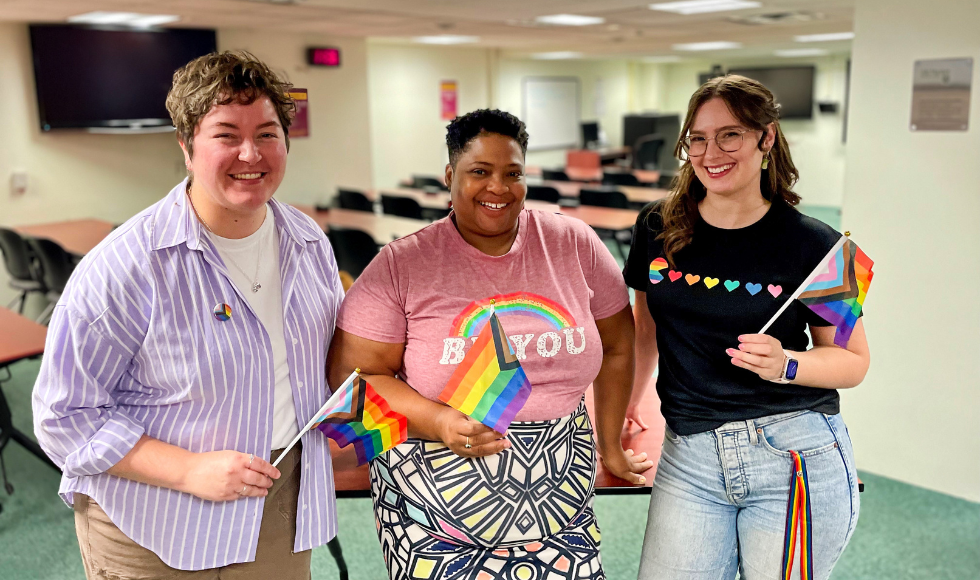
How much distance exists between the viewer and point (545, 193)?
759cm

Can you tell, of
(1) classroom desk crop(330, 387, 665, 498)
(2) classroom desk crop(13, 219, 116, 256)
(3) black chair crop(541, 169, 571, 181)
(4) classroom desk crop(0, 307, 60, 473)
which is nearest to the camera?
(1) classroom desk crop(330, 387, 665, 498)

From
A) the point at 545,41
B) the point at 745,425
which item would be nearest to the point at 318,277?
the point at 745,425

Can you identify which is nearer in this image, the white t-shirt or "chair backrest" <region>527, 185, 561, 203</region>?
the white t-shirt

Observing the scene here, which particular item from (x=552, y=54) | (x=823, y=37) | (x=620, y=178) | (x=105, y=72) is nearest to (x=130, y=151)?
(x=105, y=72)

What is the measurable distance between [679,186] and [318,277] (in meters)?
0.83

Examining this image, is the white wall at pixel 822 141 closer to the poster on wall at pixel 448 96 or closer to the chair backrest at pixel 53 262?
the poster on wall at pixel 448 96

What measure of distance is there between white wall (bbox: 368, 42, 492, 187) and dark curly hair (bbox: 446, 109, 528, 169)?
8.12 meters

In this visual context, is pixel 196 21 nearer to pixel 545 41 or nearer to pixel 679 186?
pixel 545 41

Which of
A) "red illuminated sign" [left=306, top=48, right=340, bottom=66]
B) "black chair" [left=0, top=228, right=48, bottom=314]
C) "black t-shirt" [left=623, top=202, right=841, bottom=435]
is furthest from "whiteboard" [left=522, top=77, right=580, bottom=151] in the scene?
"black t-shirt" [left=623, top=202, right=841, bottom=435]

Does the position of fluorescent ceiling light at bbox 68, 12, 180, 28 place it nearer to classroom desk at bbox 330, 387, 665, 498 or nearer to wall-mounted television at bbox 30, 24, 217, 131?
wall-mounted television at bbox 30, 24, 217, 131

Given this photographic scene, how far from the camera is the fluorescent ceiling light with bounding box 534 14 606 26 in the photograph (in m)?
6.53

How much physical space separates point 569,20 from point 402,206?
2234mm

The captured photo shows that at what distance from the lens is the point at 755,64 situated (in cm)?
1392

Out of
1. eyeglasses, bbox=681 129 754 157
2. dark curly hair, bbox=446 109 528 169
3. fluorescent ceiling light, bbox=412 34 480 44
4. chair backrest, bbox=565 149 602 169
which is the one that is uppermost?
fluorescent ceiling light, bbox=412 34 480 44
